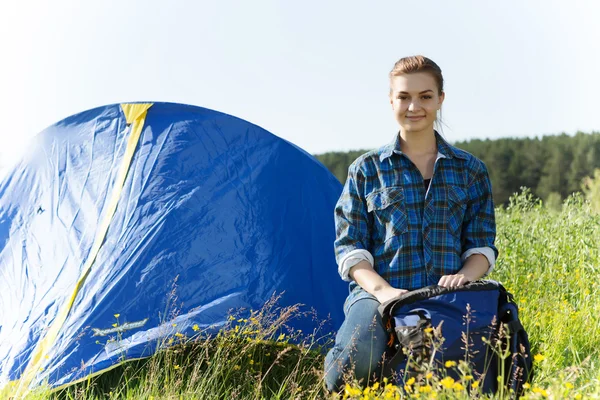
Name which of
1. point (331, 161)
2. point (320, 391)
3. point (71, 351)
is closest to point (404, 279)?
Result: point (320, 391)

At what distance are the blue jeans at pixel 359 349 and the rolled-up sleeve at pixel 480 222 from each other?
1.70 ft

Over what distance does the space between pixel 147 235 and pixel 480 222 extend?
5.13ft

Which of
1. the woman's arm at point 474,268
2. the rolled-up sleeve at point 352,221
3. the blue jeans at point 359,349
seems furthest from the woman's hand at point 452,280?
the rolled-up sleeve at point 352,221

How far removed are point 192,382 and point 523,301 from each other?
1819 mm

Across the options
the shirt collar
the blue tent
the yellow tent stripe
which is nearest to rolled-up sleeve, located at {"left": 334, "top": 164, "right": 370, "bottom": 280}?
the shirt collar

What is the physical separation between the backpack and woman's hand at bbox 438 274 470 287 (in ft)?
0.27

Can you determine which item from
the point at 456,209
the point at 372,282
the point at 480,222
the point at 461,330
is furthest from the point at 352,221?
the point at 461,330

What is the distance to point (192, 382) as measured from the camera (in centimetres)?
266

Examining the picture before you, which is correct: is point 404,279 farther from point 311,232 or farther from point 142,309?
point 142,309

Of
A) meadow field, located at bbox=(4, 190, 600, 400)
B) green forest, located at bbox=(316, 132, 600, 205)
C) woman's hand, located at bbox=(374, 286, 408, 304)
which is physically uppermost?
woman's hand, located at bbox=(374, 286, 408, 304)

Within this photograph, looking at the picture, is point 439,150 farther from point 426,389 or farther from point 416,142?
point 426,389

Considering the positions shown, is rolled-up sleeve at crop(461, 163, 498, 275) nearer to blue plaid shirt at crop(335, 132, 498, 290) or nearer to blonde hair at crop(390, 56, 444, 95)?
blue plaid shirt at crop(335, 132, 498, 290)

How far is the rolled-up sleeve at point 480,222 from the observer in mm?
2775

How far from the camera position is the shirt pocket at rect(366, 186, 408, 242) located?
270 centimetres
